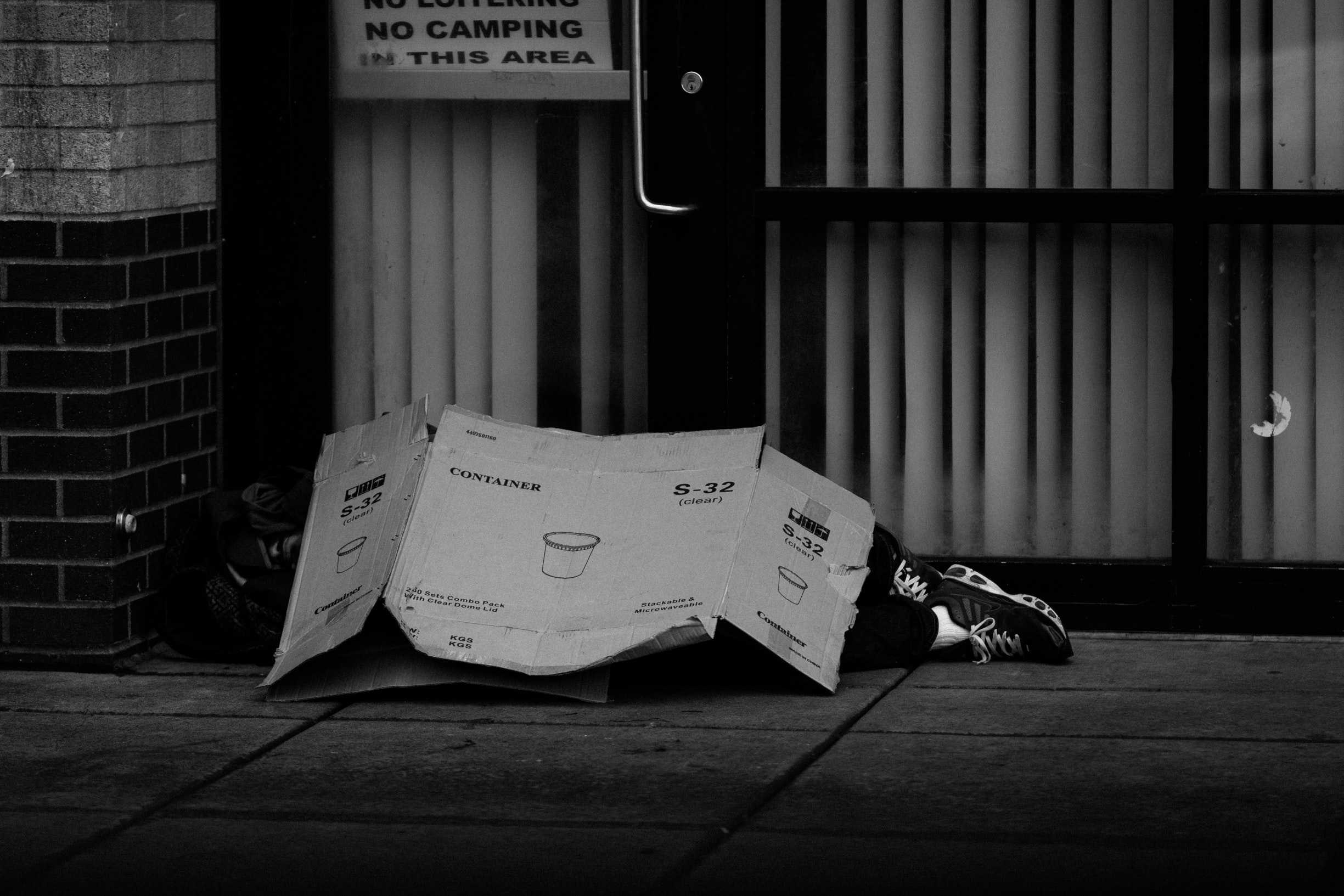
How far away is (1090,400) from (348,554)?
1999mm

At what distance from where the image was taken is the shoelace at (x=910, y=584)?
5762 mm

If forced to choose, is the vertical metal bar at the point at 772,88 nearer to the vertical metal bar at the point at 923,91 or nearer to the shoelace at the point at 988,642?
the vertical metal bar at the point at 923,91

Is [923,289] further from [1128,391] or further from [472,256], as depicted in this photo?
[472,256]

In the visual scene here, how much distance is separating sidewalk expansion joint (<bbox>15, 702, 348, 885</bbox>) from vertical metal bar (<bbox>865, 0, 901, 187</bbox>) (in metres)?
2.03

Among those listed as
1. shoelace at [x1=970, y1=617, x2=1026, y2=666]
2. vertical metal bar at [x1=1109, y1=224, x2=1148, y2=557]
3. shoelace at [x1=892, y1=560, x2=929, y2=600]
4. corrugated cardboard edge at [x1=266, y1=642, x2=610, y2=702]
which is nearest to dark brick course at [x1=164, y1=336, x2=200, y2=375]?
corrugated cardboard edge at [x1=266, y1=642, x2=610, y2=702]

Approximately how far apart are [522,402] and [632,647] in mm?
1293

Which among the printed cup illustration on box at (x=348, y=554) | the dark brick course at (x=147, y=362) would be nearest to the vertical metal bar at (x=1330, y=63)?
the printed cup illustration on box at (x=348, y=554)

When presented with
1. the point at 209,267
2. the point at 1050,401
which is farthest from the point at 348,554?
the point at 1050,401

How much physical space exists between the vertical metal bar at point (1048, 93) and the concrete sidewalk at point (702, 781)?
4.16 feet

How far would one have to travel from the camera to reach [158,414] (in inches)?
227

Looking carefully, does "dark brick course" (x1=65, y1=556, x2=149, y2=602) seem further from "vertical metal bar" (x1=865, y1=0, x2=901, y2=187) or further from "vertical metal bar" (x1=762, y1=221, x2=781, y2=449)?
"vertical metal bar" (x1=865, y1=0, x2=901, y2=187)

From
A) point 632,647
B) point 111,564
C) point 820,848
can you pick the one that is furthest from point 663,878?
point 111,564

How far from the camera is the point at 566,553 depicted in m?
5.35

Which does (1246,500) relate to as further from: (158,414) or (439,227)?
(158,414)
